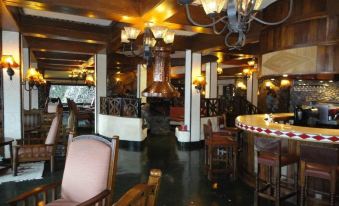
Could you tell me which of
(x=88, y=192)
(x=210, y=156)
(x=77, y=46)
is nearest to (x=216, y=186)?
(x=210, y=156)

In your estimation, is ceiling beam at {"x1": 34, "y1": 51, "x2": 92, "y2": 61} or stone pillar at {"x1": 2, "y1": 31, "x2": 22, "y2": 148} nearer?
stone pillar at {"x1": 2, "y1": 31, "x2": 22, "y2": 148}

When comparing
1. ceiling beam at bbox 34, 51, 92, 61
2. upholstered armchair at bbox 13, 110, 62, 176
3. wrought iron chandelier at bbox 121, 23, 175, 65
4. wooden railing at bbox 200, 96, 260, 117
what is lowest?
upholstered armchair at bbox 13, 110, 62, 176

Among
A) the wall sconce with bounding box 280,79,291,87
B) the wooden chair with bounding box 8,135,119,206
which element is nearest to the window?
the wall sconce with bounding box 280,79,291,87

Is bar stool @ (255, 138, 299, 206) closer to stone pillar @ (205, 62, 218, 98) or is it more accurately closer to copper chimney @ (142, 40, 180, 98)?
copper chimney @ (142, 40, 180, 98)

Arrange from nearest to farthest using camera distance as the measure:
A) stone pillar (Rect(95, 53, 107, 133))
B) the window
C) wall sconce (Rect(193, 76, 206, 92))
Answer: wall sconce (Rect(193, 76, 206, 92)) → stone pillar (Rect(95, 53, 107, 133)) → the window

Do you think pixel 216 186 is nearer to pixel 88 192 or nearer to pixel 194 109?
pixel 88 192

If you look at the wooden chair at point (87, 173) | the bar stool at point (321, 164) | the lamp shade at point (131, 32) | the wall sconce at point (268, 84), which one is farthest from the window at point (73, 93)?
the bar stool at point (321, 164)

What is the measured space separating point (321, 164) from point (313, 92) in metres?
7.28

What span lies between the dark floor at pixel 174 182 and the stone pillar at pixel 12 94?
3.76 feet

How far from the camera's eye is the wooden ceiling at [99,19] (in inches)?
147

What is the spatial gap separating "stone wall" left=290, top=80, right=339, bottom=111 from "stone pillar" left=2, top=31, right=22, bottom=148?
8747mm

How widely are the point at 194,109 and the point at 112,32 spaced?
3.15 metres

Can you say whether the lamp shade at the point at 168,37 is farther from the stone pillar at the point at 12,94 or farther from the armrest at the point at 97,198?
the stone pillar at the point at 12,94

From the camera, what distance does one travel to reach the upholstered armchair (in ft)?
15.4
